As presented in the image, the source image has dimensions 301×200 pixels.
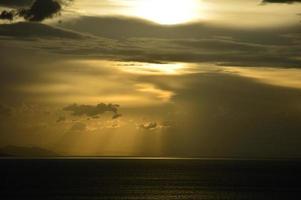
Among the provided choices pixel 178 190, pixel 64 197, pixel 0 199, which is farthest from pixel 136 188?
pixel 0 199

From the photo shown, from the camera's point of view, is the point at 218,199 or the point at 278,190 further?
the point at 278,190

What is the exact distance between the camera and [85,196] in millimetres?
161875

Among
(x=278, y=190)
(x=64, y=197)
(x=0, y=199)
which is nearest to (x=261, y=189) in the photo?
(x=278, y=190)

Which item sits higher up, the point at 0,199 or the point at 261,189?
the point at 0,199

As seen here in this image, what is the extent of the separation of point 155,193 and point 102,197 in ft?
82.6

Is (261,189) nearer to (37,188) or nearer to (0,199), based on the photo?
(37,188)

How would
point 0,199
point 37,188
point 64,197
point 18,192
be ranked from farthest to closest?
point 37,188 → point 18,192 → point 64,197 → point 0,199

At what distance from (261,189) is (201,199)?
3874cm

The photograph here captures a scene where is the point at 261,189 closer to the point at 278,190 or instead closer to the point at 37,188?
the point at 278,190

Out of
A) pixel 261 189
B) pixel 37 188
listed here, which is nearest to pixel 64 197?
pixel 37 188

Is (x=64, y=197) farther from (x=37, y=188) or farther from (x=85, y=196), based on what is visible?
(x=37, y=188)

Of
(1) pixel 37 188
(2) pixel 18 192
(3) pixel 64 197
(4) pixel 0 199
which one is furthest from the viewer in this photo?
(1) pixel 37 188

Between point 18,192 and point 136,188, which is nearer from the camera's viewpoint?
point 18,192

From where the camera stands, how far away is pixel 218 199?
6511 inches
